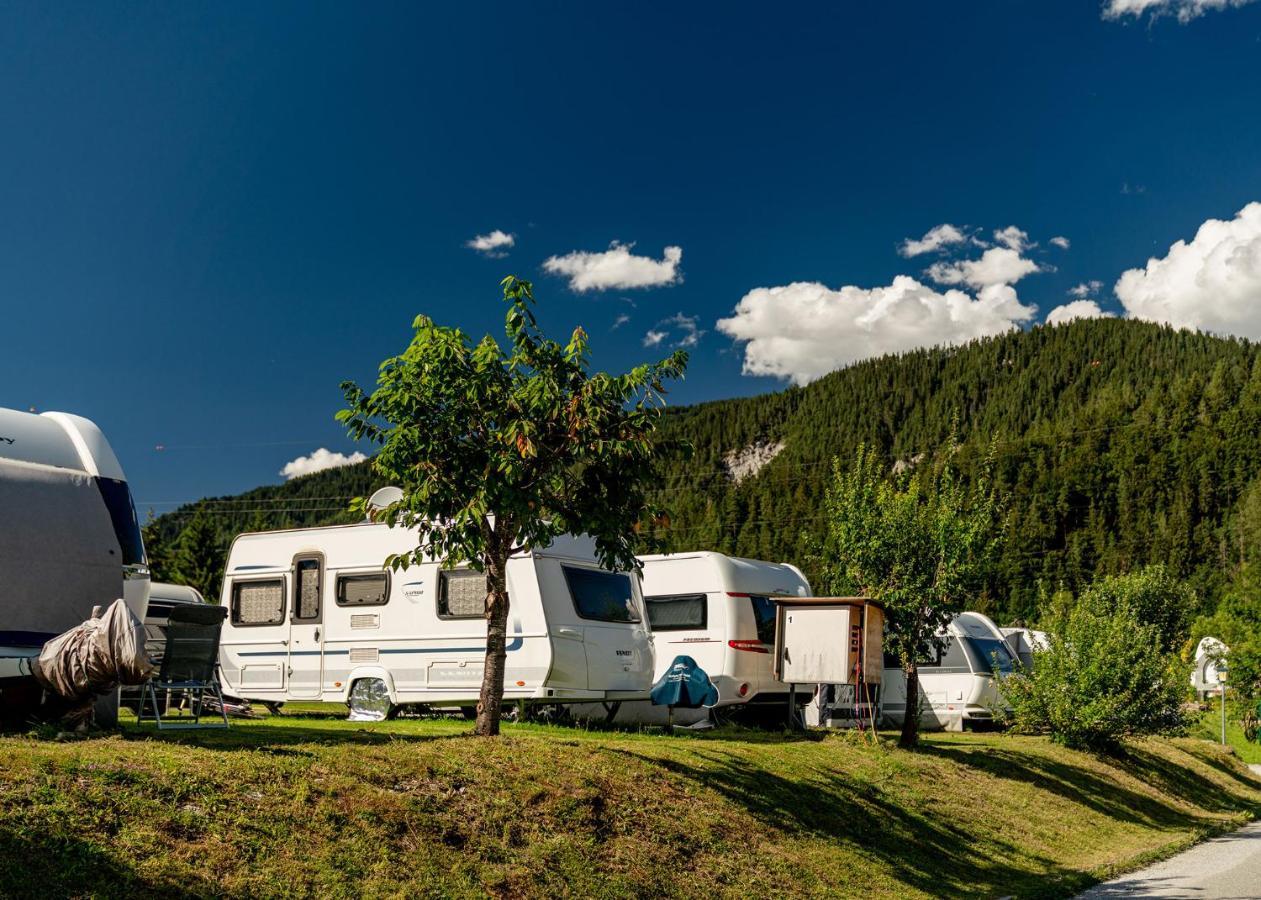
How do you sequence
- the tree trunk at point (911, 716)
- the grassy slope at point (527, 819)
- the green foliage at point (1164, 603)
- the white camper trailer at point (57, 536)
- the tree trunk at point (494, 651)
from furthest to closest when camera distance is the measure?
the green foliage at point (1164, 603), the tree trunk at point (911, 716), the tree trunk at point (494, 651), the white camper trailer at point (57, 536), the grassy slope at point (527, 819)

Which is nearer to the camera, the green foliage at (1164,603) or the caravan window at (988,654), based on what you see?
the caravan window at (988,654)

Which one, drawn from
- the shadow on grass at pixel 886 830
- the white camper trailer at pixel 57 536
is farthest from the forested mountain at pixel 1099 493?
the white camper trailer at pixel 57 536

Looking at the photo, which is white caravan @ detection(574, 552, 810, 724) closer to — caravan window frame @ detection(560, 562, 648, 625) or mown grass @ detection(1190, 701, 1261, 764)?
caravan window frame @ detection(560, 562, 648, 625)

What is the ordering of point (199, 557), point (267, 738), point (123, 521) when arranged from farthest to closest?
point (199, 557)
point (267, 738)
point (123, 521)

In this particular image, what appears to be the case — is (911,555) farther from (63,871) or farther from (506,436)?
(63,871)

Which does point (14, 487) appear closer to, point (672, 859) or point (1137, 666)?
point (672, 859)

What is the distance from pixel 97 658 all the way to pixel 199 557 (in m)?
59.7

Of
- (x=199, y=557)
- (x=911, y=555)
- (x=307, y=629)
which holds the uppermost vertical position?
(x=199, y=557)

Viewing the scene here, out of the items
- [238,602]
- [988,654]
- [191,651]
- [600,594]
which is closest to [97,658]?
[191,651]

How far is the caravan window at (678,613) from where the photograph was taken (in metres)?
18.2

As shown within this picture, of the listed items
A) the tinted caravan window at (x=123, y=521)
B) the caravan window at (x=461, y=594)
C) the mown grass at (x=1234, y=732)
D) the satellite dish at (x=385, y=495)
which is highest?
the satellite dish at (x=385, y=495)

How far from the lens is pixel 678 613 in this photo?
1844cm

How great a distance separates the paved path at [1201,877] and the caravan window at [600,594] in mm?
6904

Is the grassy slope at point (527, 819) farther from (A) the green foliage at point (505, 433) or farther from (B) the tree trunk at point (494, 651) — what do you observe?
(A) the green foliage at point (505, 433)
